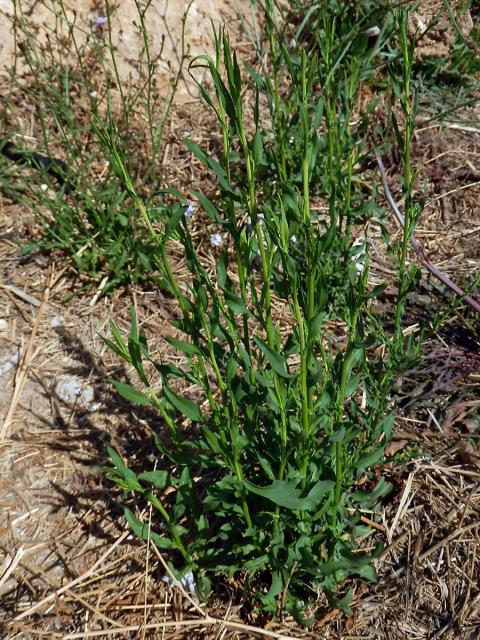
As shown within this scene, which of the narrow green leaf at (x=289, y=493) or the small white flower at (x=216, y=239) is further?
the small white flower at (x=216, y=239)

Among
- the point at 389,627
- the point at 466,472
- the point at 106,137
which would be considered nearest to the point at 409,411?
the point at 466,472

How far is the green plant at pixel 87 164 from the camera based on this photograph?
2.60 m

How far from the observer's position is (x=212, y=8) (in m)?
3.47

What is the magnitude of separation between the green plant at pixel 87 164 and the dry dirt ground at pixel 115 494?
0.41ft

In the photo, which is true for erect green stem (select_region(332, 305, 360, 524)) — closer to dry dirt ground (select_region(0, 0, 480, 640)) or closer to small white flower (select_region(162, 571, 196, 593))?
dry dirt ground (select_region(0, 0, 480, 640))

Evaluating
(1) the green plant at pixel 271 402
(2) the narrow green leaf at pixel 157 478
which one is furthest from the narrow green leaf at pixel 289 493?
(2) the narrow green leaf at pixel 157 478

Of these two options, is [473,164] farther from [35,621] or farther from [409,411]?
[35,621]

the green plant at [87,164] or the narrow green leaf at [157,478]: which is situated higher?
the green plant at [87,164]

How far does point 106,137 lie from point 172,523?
910mm

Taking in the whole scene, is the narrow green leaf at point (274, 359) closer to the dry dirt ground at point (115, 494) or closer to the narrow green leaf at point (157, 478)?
the narrow green leaf at point (157, 478)

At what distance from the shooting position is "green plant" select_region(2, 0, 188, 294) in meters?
2.60

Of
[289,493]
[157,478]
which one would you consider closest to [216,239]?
[157,478]

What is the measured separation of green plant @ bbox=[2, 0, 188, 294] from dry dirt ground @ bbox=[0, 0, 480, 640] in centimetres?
13

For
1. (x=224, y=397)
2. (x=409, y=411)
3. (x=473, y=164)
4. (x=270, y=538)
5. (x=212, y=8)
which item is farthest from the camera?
(x=212, y=8)
